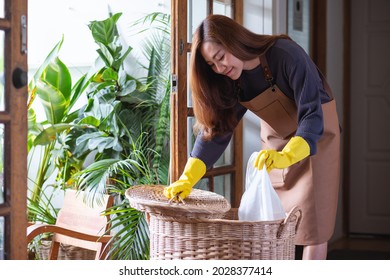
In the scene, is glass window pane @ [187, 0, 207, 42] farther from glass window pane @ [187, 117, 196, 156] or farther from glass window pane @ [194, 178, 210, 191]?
glass window pane @ [194, 178, 210, 191]

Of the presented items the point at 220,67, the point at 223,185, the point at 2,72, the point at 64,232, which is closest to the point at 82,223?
the point at 64,232

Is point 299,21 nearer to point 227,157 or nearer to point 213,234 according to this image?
point 227,157

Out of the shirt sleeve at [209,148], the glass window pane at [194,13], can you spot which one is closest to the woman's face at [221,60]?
the shirt sleeve at [209,148]

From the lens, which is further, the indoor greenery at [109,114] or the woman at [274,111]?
the indoor greenery at [109,114]

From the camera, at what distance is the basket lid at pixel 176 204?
2.34m

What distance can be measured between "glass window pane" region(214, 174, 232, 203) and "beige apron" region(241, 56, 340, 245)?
0.92m

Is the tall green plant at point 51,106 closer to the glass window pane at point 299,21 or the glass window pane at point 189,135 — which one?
the glass window pane at point 189,135

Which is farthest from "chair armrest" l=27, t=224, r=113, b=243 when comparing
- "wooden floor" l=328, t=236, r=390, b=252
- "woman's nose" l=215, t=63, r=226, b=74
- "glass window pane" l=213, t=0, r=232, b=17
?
"wooden floor" l=328, t=236, r=390, b=252

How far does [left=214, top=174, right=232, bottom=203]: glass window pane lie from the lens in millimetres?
3857

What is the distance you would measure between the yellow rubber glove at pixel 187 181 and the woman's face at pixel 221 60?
0.37 metres

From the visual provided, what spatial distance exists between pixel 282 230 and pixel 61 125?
2062mm
